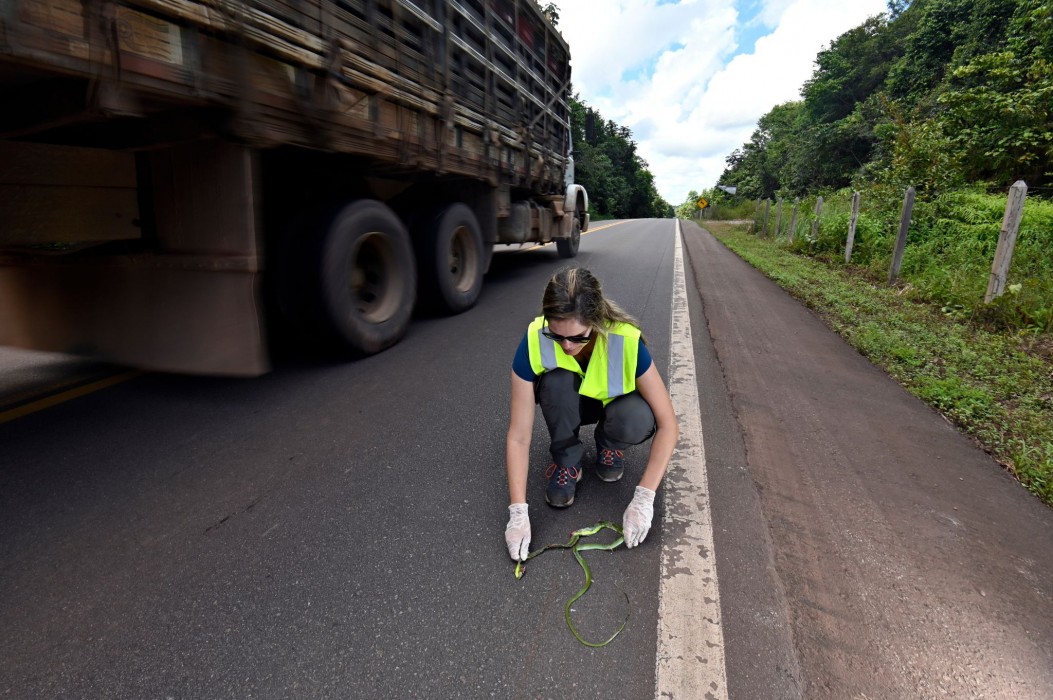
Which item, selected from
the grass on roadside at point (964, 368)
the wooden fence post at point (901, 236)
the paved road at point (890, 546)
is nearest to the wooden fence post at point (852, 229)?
the wooden fence post at point (901, 236)

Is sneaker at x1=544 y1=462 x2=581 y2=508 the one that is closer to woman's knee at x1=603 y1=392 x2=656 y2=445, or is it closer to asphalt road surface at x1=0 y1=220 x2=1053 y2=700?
asphalt road surface at x1=0 y1=220 x2=1053 y2=700

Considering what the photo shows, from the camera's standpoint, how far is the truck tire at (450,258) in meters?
5.09

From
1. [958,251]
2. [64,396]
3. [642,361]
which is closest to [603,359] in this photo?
[642,361]

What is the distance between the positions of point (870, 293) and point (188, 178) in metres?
7.59

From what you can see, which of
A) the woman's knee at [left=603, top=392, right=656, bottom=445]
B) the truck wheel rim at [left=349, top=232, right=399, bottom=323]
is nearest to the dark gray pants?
the woman's knee at [left=603, top=392, right=656, bottom=445]

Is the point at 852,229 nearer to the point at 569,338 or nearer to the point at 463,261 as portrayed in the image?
the point at 463,261

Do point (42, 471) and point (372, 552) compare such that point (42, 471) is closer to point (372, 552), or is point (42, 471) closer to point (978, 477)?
point (372, 552)

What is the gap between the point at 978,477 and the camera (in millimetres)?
2539

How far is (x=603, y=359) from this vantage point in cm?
211

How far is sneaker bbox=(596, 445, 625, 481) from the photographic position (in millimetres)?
2402

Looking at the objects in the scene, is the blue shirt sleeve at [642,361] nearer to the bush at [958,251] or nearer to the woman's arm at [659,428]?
the woman's arm at [659,428]

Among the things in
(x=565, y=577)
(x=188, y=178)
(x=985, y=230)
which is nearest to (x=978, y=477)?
(x=565, y=577)

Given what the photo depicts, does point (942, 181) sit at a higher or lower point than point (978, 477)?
higher

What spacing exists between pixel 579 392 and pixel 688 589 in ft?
2.72
